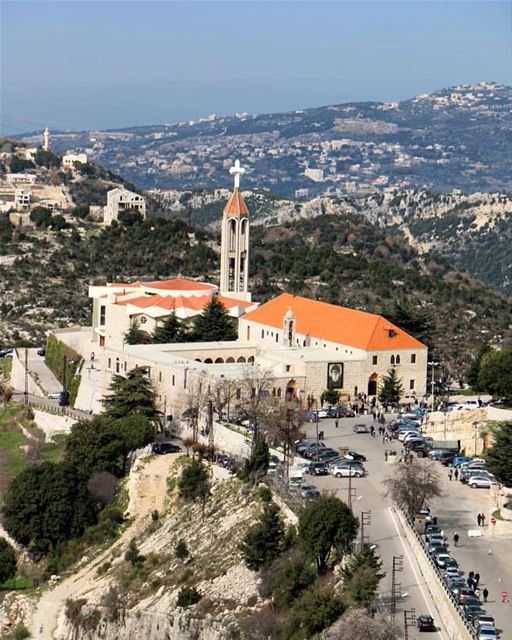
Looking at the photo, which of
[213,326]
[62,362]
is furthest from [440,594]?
[62,362]

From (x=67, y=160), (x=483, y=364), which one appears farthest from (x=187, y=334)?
(x=67, y=160)

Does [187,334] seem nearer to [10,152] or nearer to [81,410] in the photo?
[81,410]

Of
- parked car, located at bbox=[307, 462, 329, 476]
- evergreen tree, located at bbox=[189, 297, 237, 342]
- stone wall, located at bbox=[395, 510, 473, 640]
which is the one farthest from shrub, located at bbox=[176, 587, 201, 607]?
evergreen tree, located at bbox=[189, 297, 237, 342]

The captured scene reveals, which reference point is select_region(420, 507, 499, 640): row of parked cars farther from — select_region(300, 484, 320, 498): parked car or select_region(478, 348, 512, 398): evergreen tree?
select_region(478, 348, 512, 398): evergreen tree

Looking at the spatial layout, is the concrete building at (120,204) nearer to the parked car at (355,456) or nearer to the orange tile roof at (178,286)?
the orange tile roof at (178,286)

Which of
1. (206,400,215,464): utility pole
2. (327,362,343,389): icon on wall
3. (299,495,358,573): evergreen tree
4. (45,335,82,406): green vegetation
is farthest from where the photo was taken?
(45,335,82,406): green vegetation
